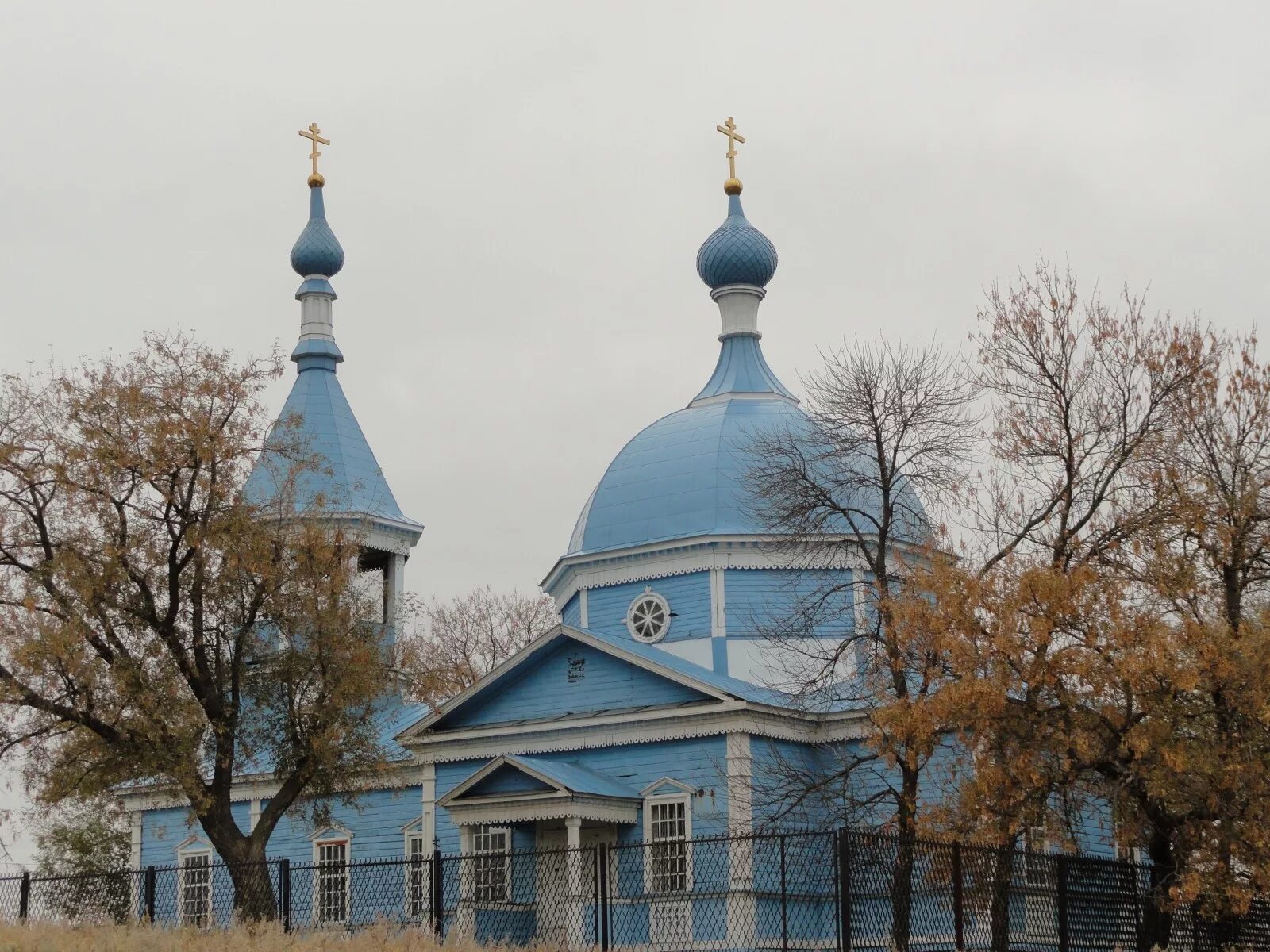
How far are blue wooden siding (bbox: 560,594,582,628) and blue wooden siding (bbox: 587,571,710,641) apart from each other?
0.28m

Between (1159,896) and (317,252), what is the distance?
74.6 ft

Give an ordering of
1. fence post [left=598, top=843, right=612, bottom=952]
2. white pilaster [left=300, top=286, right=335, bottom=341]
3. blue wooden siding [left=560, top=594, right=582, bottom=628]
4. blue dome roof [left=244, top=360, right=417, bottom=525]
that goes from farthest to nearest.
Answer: white pilaster [left=300, top=286, right=335, bottom=341], blue dome roof [left=244, top=360, right=417, bottom=525], blue wooden siding [left=560, top=594, right=582, bottom=628], fence post [left=598, top=843, right=612, bottom=952]

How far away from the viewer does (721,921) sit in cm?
2297

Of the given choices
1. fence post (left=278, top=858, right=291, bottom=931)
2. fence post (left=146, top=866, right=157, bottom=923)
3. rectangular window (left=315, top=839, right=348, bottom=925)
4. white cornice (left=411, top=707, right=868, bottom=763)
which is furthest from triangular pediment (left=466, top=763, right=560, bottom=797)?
fence post (left=278, top=858, right=291, bottom=931)

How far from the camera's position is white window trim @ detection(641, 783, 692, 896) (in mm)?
23094

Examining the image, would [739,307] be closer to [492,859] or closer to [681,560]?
[681,560]

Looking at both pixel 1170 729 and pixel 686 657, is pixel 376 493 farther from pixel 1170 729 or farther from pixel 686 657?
pixel 1170 729

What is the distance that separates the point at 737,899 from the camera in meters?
22.8

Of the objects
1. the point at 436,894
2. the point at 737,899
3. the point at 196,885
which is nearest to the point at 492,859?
the point at 737,899

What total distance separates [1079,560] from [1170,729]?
2.21 meters

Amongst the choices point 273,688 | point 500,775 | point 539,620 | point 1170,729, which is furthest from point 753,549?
point 539,620

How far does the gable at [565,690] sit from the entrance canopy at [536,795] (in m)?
1.06

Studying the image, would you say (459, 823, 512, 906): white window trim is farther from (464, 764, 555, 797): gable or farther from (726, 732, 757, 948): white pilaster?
(726, 732, 757, 948): white pilaster

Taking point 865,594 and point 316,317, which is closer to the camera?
point 865,594
